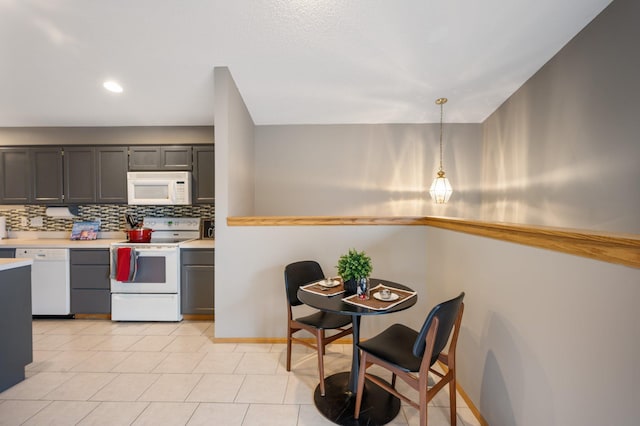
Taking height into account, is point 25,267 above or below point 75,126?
below

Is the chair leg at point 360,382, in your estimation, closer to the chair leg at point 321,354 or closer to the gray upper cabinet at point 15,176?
the chair leg at point 321,354

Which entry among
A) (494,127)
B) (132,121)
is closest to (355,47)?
(494,127)

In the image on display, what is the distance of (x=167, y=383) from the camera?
2.02 meters

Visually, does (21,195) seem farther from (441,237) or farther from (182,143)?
(441,237)

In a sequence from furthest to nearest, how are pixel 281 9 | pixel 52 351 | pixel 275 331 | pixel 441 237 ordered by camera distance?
1. pixel 275 331
2. pixel 52 351
3. pixel 441 237
4. pixel 281 9

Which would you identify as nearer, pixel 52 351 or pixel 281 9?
pixel 281 9

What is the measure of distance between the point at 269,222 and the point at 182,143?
1.78 metres

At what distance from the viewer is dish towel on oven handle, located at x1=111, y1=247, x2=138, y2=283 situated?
2.94 m

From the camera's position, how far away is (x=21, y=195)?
3.41 meters

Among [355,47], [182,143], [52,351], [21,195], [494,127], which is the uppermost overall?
[355,47]

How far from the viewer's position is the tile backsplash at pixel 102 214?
366 cm

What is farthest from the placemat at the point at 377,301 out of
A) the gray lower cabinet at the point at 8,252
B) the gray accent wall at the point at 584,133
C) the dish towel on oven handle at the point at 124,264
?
the gray lower cabinet at the point at 8,252

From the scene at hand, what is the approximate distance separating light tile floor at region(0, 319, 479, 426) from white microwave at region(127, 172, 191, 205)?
147cm

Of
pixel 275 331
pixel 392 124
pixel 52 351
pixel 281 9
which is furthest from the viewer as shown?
pixel 392 124
